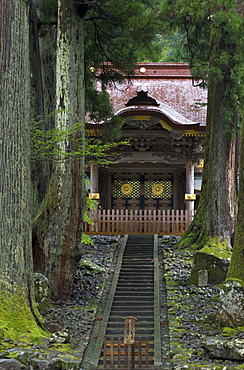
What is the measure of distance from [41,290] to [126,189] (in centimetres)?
1217

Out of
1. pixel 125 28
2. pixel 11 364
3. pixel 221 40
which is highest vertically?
pixel 221 40

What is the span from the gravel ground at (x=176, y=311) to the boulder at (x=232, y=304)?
317 millimetres

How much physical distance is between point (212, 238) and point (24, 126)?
674cm

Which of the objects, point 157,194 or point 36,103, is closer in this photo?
point 36,103

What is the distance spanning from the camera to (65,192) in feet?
32.7

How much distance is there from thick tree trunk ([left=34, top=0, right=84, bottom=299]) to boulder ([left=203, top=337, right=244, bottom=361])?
3489 mm

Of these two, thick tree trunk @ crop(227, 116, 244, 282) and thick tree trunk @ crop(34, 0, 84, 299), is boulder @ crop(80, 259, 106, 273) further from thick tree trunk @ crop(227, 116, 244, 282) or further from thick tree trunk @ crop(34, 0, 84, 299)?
thick tree trunk @ crop(227, 116, 244, 282)

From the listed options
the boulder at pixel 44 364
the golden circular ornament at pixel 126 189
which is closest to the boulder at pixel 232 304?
the boulder at pixel 44 364

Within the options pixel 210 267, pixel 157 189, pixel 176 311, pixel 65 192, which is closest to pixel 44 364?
pixel 176 311

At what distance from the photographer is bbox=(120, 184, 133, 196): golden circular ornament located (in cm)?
2098

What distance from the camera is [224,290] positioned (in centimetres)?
799

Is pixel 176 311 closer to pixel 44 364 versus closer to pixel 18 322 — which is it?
pixel 18 322

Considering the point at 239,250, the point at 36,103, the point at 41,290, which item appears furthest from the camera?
the point at 36,103

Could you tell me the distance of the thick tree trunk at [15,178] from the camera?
24.7ft
